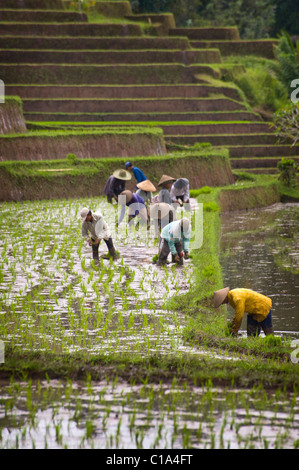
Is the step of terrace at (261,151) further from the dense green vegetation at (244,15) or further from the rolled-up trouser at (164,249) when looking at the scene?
the rolled-up trouser at (164,249)

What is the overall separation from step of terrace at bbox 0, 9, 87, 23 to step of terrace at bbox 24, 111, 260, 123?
27.5 ft

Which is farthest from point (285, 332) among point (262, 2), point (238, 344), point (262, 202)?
point (262, 2)

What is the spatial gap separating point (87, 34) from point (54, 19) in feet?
6.08

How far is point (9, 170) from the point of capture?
17375 millimetres

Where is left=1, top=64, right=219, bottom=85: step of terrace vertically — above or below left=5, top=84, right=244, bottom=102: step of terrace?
above

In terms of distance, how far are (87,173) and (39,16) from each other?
15.4 m

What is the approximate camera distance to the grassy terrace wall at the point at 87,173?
17.7 m

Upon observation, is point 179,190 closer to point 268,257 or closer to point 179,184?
point 179,184

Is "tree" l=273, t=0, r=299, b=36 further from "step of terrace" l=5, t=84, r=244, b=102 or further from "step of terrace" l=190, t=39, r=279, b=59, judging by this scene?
"step of terrace" l=5, t=84, r=244, b=102

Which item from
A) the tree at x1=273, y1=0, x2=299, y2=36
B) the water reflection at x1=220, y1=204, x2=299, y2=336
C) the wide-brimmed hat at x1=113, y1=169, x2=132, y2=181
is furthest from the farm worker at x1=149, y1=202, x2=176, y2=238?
the tree at x1=273, y1=0, x2=299, y2=36

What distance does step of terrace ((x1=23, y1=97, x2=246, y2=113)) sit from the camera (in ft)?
85.5

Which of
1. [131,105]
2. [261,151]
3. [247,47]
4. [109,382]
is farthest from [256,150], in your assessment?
[109,382]

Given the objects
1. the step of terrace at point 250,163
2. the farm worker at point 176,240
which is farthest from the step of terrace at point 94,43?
the farm worker at point 176,240
